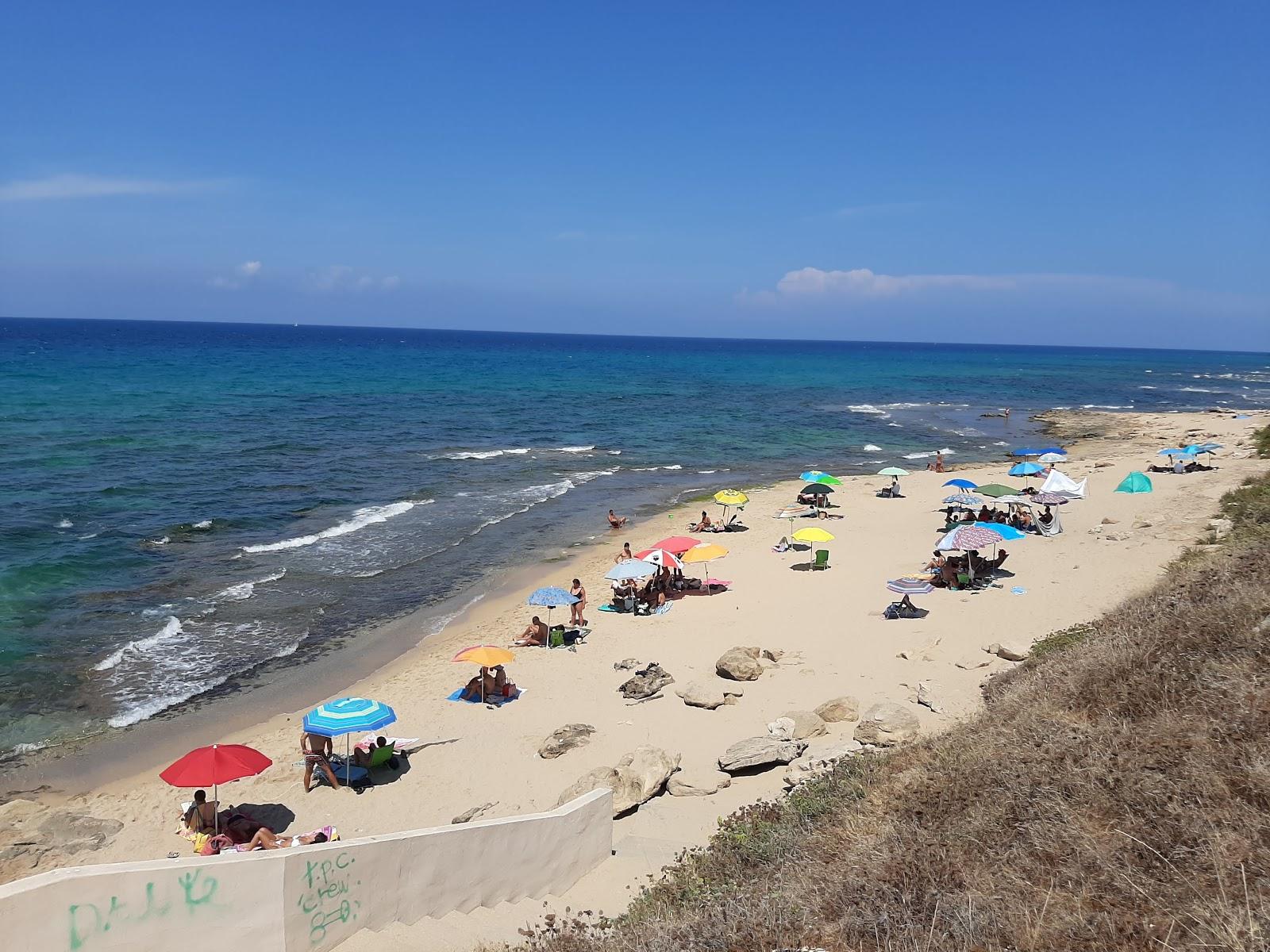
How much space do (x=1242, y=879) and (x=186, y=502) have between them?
29813 millimetres

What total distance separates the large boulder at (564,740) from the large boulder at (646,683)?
53.2 inches

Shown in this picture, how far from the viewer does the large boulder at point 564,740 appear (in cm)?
1199

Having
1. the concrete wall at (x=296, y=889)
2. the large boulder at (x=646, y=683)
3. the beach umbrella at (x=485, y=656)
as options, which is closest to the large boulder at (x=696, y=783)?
the concrete wall at (x=296, y=889)

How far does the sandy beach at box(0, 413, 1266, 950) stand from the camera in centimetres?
1025

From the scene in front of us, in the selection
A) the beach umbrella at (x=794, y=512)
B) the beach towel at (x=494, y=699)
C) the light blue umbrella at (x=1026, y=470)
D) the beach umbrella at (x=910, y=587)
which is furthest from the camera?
the light blue umbrella at (x=1026, y=470)

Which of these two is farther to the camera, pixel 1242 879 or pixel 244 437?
pixel 244 437

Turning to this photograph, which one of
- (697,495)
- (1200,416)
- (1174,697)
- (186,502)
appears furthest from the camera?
(1200,416)

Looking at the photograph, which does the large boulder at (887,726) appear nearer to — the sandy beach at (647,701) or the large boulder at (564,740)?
the sandy beach at (647,701)

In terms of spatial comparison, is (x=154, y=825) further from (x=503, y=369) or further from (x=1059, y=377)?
(x=1059, y=377)

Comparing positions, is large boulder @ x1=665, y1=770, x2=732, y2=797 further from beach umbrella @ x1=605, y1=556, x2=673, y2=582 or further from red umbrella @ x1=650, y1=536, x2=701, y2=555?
red umbrella @ x1=650, y1=536, x2=701, y2=555

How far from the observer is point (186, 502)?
27.9m

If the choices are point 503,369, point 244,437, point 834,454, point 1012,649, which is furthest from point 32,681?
point 503,369

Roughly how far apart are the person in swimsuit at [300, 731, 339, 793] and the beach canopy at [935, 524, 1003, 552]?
1303 cm

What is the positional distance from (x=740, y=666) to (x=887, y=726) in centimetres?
354
